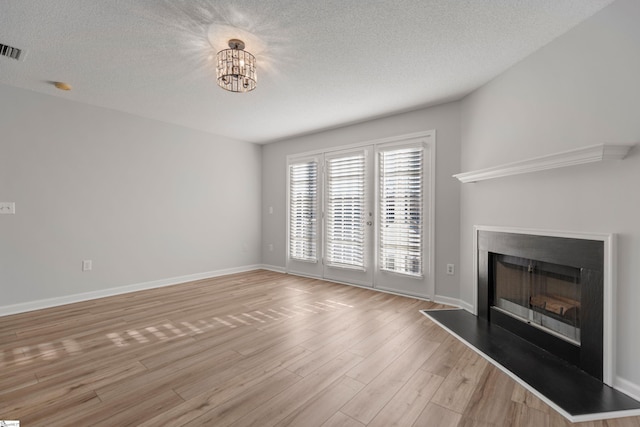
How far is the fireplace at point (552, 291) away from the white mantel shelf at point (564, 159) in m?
0.52

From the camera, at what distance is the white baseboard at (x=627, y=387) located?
5.68 ft

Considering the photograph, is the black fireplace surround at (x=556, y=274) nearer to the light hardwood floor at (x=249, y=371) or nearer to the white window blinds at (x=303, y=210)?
the light hardwood floor at (x=249, y=371)

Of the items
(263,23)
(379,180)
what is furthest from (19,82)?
(379,180)

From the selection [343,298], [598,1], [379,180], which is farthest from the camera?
[379,180]

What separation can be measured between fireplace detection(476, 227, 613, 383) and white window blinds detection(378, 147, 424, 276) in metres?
0.86

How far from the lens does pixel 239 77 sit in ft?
8.09

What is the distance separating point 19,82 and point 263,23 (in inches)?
118

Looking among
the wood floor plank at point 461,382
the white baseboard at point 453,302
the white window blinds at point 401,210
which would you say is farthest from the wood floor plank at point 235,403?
the white window blinds at point 401,210

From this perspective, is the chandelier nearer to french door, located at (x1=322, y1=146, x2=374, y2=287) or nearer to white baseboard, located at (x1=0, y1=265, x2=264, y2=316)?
french door, located at (x1=322, y1=146, x2=374, y2=287)

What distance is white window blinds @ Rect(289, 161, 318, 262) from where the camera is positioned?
16.6 ft

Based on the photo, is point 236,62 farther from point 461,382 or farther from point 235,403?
point 461,382

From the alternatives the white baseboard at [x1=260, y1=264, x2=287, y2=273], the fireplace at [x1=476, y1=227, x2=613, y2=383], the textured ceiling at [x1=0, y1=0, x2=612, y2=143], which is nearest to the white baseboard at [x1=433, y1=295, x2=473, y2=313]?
the fireplace at [x1=476, y1=227, x2=613, y2=383]

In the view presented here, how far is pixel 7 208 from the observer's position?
321 cm

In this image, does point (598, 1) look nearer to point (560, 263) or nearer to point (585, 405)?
point (560, 263)
